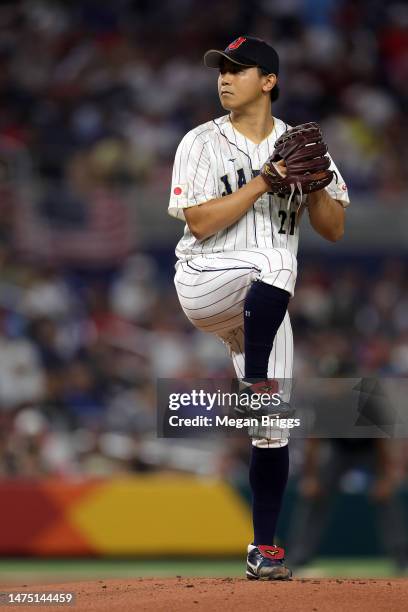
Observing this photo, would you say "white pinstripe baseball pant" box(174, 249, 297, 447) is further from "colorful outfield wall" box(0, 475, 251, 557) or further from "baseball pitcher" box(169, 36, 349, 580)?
"colorful outfield wall" box(0, 475, 251, 557)

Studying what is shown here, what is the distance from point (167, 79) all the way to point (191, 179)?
8.88 meters

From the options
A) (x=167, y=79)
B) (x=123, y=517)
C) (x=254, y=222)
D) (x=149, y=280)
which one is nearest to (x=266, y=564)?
(x=254, y=222)

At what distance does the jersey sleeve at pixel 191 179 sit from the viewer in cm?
456

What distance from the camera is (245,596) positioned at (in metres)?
4.32

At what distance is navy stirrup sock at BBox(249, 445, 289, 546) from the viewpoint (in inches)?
189

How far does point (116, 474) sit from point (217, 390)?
17.9 feet

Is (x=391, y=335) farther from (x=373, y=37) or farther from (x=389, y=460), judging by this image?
(x=373, y=37)

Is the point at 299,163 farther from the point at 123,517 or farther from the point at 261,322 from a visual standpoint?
the point at 123,517

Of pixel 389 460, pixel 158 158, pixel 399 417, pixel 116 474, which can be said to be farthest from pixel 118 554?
pixel 399 417

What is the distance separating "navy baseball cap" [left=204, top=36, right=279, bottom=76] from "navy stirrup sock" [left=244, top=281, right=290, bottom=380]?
93 cm

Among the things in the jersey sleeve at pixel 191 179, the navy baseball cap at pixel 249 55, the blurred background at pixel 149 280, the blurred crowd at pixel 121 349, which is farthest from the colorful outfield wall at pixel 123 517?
the navy baseball cap at pixel 249 55

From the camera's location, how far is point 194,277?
4.68 m

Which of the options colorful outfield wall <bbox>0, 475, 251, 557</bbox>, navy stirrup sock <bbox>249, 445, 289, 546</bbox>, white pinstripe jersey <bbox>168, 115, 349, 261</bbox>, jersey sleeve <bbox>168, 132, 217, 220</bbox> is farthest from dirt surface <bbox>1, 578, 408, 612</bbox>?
colorful outfield wall <bbox>0, 475, 251, 557</bbox>

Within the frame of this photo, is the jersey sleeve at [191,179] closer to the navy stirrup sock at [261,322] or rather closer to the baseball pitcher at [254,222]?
the baseball pitcher at [254,222]
